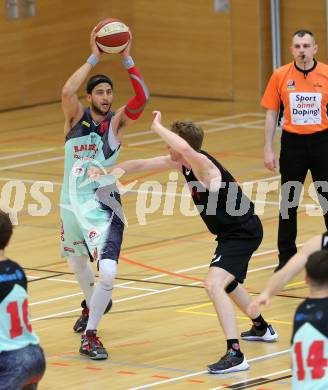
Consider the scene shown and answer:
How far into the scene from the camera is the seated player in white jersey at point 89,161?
1069cm

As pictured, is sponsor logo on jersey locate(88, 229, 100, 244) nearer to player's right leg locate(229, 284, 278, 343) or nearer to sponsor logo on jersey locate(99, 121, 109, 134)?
sponsor logo on jersey locate(99, 121, 109, 134)

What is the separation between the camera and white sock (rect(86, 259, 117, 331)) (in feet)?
34.0

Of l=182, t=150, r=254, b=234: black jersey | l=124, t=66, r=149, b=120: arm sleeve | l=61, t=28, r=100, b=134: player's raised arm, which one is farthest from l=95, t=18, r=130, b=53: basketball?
l=182, t=150, r=254, b=234: black jersey

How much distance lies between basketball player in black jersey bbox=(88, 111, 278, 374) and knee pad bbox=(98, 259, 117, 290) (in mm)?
704

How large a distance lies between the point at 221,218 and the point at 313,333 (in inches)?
131

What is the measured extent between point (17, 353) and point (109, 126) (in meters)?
3.81

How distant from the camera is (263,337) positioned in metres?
10.7

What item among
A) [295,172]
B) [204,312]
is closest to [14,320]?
[204,312]

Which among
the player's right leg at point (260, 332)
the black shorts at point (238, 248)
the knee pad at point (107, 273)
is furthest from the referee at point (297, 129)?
the knee pad at point (107, 273)

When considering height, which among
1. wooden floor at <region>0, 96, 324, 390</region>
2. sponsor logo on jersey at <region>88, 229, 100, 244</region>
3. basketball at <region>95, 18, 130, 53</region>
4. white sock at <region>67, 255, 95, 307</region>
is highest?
basketball at <region>95, 18, 130, 53</region>

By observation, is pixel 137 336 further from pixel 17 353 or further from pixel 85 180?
pixel 17 353

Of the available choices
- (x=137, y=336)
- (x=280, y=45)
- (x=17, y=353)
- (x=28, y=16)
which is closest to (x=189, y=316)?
(x=137, y=336)

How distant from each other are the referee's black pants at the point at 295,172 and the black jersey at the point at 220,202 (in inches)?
105

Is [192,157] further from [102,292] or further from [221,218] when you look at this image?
[102,292]
